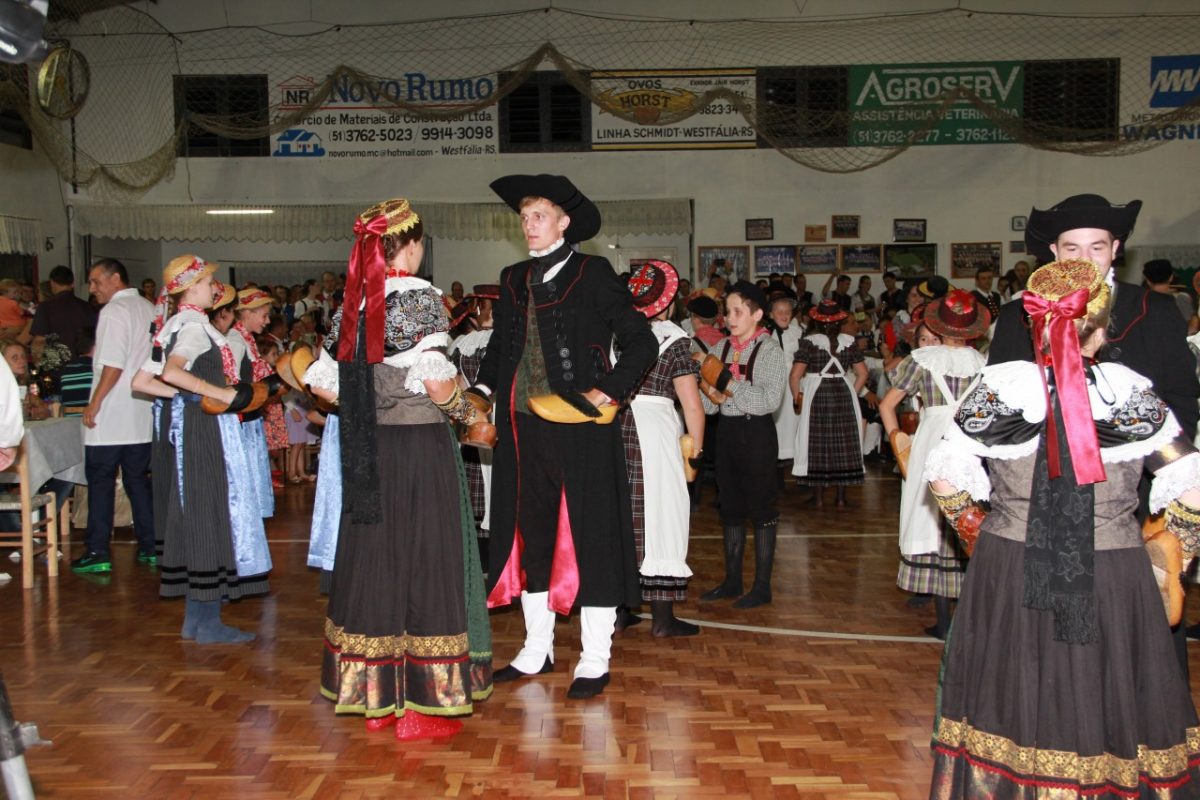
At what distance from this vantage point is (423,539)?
12.1 ft

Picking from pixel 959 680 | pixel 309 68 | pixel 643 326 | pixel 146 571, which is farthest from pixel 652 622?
pixel 309 68

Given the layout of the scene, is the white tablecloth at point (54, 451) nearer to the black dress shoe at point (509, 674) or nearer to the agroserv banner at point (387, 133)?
the black dress shoe at point (509, 674)

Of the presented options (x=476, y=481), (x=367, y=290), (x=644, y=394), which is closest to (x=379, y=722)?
(x=367, y=290)

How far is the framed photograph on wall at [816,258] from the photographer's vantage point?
15539 mm

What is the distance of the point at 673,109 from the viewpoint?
14.7m

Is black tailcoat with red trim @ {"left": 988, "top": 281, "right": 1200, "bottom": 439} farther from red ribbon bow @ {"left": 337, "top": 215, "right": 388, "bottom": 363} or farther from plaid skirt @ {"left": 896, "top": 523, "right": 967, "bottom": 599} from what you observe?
red ribbon bow @ {"left": 337, "top": 215, "right": 388, "bottom": 363}

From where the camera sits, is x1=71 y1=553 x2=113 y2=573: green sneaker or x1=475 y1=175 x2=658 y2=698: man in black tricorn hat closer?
x1=475 y1=175 x2=658 y2=698: man in black tricorn hat

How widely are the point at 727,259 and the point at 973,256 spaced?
11.2ft

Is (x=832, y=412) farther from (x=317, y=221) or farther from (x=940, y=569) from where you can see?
(x=317, y=221)

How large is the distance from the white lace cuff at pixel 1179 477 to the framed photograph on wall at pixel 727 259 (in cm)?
1312

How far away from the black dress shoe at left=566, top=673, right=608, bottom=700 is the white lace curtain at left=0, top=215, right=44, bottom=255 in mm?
11638

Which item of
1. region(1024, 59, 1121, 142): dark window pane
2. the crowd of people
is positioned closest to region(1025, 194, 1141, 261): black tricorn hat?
the crowd of people

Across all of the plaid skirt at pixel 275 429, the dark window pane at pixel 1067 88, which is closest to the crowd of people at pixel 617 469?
the plaid skirt at pixel 275 429

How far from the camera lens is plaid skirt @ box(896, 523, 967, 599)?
4793 millimetres
